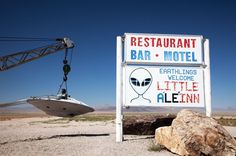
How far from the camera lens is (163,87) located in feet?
47.1

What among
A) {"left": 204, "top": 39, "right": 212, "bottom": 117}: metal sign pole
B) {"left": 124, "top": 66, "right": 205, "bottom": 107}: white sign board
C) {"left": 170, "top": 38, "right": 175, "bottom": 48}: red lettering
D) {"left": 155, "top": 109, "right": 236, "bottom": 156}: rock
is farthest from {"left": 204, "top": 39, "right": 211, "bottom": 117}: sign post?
{"left": 155, "top": 109, "right": 236, "bottom": 156}: rock

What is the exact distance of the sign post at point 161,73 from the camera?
14.2 meters

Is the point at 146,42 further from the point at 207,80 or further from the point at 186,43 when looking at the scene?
Result: the point at 207,80

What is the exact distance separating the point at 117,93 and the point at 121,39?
9.53ft

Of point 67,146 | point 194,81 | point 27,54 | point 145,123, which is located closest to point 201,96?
point 194,81

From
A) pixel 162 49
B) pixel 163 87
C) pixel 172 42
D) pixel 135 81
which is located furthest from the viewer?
pixel 172 42

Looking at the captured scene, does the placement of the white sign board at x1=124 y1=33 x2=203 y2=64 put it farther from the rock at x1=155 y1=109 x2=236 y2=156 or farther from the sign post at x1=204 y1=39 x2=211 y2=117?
the rock at x1=155 y1=109 x2=236 y2=156

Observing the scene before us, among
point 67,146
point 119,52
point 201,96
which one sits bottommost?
point 67,146

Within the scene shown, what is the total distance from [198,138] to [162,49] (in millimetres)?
6199

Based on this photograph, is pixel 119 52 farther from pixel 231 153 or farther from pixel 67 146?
pixel 231 153

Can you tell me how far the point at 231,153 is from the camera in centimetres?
954

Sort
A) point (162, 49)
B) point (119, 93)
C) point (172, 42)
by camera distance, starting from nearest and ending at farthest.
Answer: point (119, 93)
point (162, 49)
point (172, 42)

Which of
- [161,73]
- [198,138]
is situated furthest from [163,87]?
[198,138]

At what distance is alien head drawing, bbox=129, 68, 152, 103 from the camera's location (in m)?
14.2
